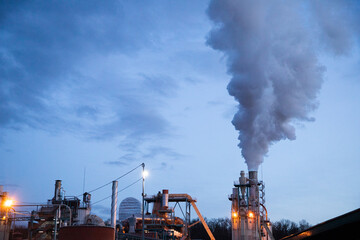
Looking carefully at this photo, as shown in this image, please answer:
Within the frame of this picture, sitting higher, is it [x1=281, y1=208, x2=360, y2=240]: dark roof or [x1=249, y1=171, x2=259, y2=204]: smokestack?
[x1=249, y1=171, x2=259, y2=204]: smokestack

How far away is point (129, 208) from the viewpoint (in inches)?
3314

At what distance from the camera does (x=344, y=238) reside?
12.6 m

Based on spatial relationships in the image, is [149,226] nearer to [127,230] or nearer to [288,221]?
[127,230]

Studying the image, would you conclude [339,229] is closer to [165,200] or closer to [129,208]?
[165,200]

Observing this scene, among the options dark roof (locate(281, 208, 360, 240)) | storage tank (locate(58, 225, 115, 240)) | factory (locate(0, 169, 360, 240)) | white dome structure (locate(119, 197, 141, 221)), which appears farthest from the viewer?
white dome structure (locate(119, 197, 141, 221))

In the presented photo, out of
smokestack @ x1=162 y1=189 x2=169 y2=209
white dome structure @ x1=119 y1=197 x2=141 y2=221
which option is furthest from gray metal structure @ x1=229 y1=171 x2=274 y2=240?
white dome structure @ x1=119 y1=197 x2=141 y2=221

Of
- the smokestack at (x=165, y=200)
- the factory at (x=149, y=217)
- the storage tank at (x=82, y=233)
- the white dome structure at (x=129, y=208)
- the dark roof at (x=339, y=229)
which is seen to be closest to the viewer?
the dark roof at (x=339, y=229)

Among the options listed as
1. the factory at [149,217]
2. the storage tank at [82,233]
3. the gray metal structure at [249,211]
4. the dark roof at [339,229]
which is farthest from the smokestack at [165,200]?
the dark roof at [339,229]

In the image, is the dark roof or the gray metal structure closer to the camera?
the dark roof

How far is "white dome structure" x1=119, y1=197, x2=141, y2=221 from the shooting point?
8344 centimetres

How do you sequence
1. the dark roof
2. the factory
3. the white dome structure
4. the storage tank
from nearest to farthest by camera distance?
the dark roof → the storage tank → the factory → the white dome structure

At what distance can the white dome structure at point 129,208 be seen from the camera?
83438 millimetres

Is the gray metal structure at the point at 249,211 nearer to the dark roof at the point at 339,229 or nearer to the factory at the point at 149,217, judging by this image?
the factory at the point at 149,217

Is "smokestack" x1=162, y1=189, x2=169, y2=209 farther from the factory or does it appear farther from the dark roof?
the dark roof
